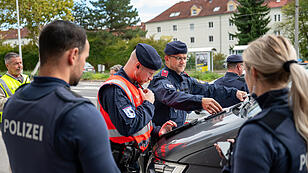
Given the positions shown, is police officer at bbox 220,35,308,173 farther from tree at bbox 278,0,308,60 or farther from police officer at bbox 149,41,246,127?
tree at bbox 278,0,308,60

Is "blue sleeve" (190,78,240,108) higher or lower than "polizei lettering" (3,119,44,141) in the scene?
lower

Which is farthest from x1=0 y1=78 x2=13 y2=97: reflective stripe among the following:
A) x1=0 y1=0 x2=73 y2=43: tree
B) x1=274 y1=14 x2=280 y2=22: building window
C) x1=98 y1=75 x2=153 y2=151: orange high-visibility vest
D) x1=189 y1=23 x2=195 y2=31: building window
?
x1=189 y1=23 x2=195 y2=31: building window

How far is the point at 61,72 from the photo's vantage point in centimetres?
135

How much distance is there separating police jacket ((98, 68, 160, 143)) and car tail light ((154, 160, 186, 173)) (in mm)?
322

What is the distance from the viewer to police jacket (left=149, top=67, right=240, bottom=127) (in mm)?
2852

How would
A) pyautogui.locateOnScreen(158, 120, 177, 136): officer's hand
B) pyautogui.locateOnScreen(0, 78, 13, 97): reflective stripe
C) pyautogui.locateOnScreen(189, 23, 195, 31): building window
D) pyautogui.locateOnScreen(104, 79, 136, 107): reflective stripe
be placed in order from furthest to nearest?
pyautogui.locateOnScreen(189, 23, 195, 31): building window < pyautogui.locateOnScreen(0, 78, 13, 97): reflective stripe < pyautogui.locateOnScreen(158, 120, 177, 136): officer's hand < pyautogui.locateOnScreen(104, 79, 136, 107): reflective stripe

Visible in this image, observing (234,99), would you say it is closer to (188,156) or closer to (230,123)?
(230,123)

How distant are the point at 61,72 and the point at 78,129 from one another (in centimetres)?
33

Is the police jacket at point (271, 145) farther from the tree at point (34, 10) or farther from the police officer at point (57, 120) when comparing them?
the tree at point (34, 10)

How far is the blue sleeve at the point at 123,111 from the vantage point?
213 centimetres

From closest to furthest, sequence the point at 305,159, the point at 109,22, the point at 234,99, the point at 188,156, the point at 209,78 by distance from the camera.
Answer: the point at 305,159
the point at 188,156
the point at 234,99
the point at 209,78
the point at 109,22

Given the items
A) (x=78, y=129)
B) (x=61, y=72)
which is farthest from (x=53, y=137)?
(x=61, y=72)

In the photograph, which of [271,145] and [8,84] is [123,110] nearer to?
[271,145]

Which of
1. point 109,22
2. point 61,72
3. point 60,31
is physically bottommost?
point 61,72
